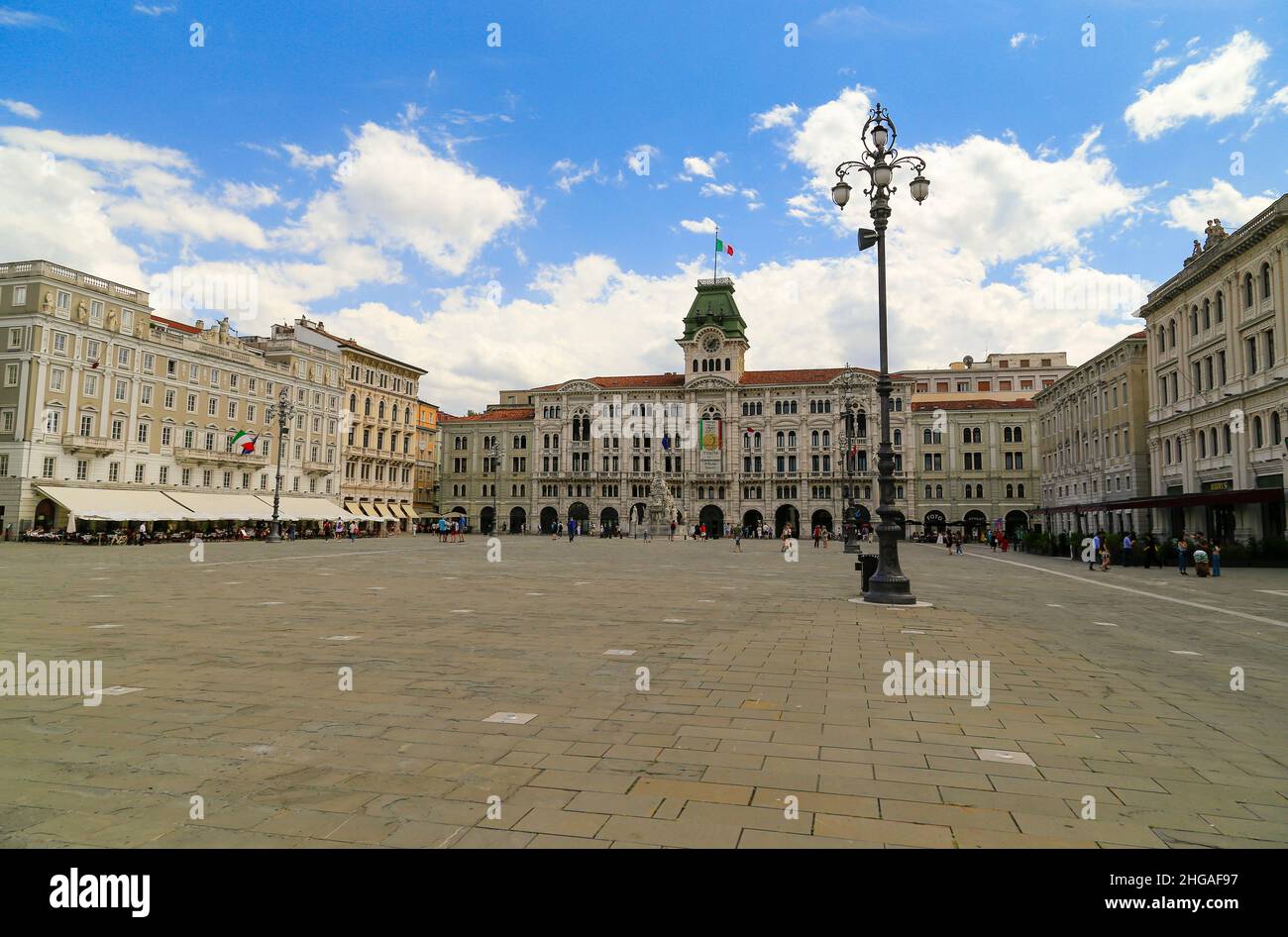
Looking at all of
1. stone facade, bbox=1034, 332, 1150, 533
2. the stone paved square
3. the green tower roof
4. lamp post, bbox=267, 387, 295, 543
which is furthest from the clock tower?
the stone paved square

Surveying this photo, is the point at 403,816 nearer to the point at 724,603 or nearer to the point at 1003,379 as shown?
the point at 724,603

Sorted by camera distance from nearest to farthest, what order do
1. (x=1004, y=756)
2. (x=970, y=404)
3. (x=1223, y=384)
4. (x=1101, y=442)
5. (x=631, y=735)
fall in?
(x=1004, y=756) < (x=631, y=735) < (x=1223, y=384) < (x=1101, y=442) < (x=970, y=404)

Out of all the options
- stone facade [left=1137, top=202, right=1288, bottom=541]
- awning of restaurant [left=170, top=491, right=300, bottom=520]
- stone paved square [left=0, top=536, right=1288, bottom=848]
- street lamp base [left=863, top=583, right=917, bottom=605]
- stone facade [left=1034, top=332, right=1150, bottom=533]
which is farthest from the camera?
awning of restaurant [left=170, top=491, right=300, bottom=520]

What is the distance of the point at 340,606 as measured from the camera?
539 inches

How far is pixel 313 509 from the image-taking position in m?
63.7

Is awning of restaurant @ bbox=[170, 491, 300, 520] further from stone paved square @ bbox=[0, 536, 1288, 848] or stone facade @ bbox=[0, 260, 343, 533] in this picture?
stone paved square @ bbox=[0, 536, 1288, 848]

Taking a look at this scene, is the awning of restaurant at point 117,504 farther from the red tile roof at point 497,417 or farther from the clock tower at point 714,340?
the clock tower at point 714,340

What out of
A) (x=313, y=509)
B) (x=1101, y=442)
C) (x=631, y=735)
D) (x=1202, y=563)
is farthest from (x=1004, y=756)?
(x=313, y=509)

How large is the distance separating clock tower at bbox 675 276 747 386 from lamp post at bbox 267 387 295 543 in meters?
44.0

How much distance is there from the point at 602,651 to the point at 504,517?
281 feet

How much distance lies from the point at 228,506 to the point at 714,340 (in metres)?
54.9

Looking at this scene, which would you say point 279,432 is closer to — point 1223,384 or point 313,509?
point 313,509

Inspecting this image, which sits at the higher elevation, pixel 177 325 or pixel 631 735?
pixel 177 325

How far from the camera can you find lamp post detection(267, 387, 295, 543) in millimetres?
45406
